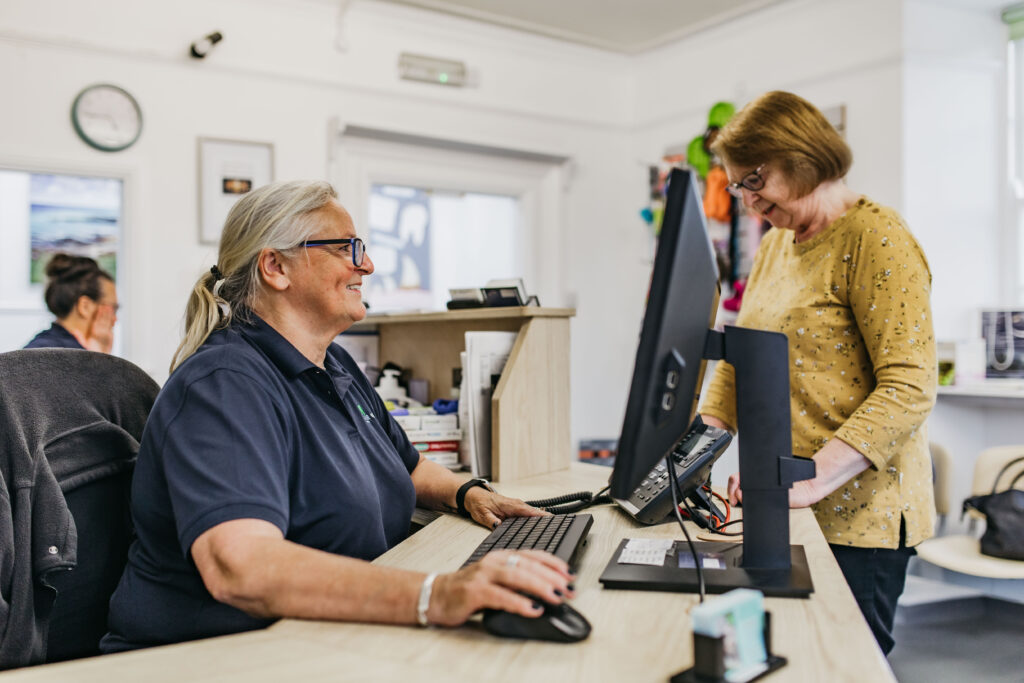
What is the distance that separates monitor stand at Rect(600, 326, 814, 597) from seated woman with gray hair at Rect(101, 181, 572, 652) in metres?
0.22

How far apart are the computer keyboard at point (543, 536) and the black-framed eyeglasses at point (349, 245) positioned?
0.54 meters

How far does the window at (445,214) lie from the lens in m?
4.27

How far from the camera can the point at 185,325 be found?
1.45 meters

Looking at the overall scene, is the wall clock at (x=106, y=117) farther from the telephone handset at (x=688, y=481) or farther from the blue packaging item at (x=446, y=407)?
the telephone handset at (x=688, y=481)

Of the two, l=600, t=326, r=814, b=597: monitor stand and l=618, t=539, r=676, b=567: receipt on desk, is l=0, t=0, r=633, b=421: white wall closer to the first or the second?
l=618, t=539, r=676, b=567: receipt on desk

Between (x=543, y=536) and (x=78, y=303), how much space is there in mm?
2691

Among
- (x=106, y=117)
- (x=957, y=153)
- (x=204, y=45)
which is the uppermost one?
(x=204, y=45)

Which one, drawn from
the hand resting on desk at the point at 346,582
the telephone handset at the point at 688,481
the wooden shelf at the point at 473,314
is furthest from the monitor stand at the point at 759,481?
the wooden shelf at the point at 473,314

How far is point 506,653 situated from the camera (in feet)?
2.98

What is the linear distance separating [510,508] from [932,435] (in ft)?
8.99

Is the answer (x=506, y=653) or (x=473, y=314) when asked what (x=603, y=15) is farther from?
(x=506, y=653)

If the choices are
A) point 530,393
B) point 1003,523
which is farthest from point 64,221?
point 1003,523

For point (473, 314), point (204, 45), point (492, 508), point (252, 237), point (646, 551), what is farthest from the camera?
point (204, 45)

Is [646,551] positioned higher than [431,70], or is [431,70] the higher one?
[431,70]
